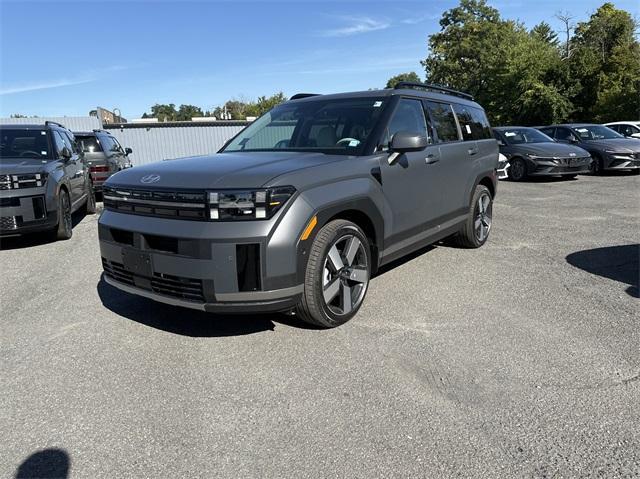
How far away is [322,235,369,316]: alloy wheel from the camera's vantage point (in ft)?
12.0

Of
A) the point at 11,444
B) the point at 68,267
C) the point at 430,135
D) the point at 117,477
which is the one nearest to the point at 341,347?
the point at 117,477

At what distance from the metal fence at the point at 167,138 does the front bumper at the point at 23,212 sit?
23121 millimetres

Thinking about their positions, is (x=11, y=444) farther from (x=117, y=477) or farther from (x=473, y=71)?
(x=473, y=71)

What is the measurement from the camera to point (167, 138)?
2958 centimetres

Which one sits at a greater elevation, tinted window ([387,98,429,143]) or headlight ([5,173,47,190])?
tinted window ([387,98,429,143])

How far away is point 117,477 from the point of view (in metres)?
2.23

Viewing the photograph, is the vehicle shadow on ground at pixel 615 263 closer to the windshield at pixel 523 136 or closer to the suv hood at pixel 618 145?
the windshield at pixel 523 136

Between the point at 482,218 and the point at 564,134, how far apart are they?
36.0 ft

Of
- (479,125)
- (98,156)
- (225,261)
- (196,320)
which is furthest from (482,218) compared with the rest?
(98,156)

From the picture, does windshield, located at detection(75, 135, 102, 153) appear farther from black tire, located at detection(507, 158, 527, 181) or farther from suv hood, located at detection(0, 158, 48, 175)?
black tire, located at detection(507, 158, 527, 181)

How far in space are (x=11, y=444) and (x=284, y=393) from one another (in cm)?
141

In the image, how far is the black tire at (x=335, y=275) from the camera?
3453 millimetres

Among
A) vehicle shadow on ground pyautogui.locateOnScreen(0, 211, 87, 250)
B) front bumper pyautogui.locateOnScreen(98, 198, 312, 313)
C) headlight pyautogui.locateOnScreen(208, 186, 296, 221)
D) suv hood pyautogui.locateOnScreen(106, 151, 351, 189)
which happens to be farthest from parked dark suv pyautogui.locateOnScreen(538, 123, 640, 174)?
vehicle shadow on ground pyautogui.locateOnScreen(0, 211, 87, 250)

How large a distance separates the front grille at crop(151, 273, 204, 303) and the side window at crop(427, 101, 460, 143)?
9.98ft
